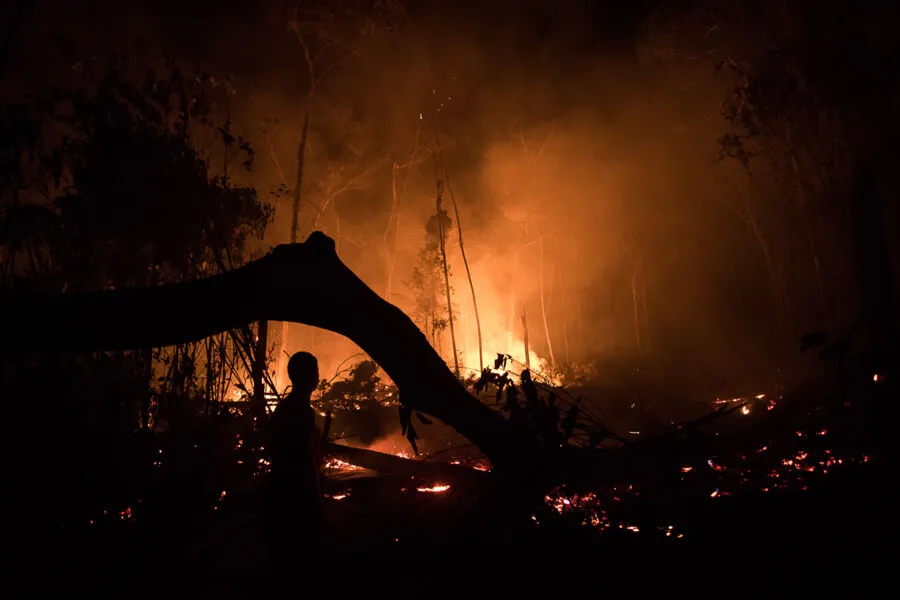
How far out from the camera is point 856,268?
2305 millimetres

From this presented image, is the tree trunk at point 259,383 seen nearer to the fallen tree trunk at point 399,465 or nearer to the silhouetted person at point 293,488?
the fallen tree trunk at point 399,465

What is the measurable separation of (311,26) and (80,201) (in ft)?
52.0

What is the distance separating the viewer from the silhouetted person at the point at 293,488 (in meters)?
2.39

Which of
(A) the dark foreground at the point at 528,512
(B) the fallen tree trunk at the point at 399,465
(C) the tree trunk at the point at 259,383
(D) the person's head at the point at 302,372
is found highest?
(C) the tree trunk at the point at 259,383

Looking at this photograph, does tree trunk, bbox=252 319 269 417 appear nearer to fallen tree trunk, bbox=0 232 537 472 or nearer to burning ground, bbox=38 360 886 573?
burning ground, bbox=38 360 886 573

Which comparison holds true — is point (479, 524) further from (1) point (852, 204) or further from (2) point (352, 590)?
(1) point (852, 204)

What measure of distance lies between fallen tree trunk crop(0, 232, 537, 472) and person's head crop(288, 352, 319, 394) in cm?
78

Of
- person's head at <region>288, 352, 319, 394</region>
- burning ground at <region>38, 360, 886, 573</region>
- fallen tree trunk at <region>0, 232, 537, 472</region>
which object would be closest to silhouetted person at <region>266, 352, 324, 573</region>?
person's head at <region>288, 352, 319, 394</region>

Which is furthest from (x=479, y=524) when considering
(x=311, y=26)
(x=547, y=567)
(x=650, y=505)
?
(x=311, y=26)

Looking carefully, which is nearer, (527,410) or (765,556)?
(765,556)

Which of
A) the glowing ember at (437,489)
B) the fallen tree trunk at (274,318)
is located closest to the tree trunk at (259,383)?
the glowing ember at (437,489)

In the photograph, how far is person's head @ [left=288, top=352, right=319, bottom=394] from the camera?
2.63 meters

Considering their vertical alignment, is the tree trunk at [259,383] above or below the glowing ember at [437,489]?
above

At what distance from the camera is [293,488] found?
2.44 m
